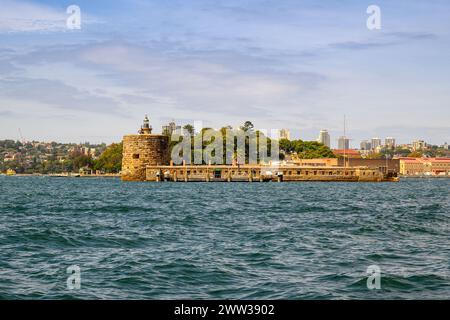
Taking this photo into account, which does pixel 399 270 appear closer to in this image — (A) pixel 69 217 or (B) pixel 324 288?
(B) pixel 324 288

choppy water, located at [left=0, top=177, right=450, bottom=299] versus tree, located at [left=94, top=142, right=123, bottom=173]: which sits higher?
tree, located at [left=94, top=142, right=123, bottom=173]

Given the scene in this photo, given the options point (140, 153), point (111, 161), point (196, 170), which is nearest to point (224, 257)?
point (140, 153)

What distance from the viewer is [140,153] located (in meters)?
97.1

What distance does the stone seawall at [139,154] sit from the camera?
96438mm

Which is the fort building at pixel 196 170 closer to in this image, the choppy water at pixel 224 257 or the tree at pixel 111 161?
the tree at pixel 111 161

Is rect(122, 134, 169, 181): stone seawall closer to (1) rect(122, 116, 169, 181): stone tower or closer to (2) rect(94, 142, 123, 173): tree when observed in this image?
(1) rect(122, 116, 169, 181): stone tower

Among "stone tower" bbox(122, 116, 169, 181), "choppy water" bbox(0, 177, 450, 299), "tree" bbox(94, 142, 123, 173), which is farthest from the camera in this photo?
"tree" bbox(94, 142, 123, 173)

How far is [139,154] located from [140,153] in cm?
21

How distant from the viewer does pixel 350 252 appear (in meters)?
16.5

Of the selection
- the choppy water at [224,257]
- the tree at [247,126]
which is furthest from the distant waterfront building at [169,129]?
the choppy water at [224,257]

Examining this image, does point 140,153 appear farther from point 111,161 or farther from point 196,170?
point 111,161

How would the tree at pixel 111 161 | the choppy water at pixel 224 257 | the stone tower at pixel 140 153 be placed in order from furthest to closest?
1. the tree at pixel 111 161
2. the stone tower at pixel 140 153
3. the choppy water at pixel 224 257

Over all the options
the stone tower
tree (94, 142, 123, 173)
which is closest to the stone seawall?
the stone tower

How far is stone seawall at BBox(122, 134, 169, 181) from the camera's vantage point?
316ft
